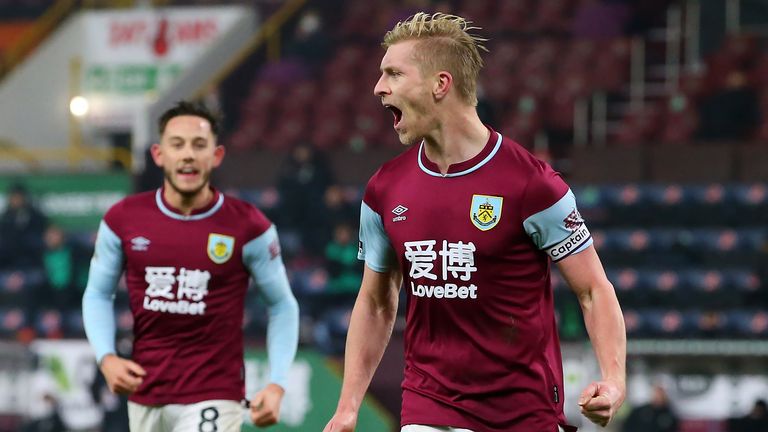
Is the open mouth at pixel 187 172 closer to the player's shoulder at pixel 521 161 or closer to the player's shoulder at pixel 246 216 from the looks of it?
the player's shoulder at pixel 246 216

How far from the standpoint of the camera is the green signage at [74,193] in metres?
17.3

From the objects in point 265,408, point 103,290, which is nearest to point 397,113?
point 265,408

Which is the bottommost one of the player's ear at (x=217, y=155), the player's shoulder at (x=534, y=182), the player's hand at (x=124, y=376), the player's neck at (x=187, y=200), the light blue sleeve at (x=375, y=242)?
the player's hand at (x=124, y=376)

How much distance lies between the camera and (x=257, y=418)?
6.00 m

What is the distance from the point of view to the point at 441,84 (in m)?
4.50

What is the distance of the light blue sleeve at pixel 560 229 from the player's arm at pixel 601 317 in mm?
27

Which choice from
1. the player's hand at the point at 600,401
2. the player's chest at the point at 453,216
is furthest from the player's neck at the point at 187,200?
the player's hand at the point at 600,401

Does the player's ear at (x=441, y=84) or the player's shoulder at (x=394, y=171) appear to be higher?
the player's ear at (x=441, y=84)

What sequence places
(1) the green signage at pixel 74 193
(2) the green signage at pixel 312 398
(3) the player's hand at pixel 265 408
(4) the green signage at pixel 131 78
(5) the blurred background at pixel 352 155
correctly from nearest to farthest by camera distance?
1. (3) the player's hand at pixel 265 408
2. (2) the green signage at pixel 312 398
3. (5) the blurred background at pixel 352 155
4. (1) the green signage at pixel 74 193
5. (4) the green signage at pixel 131 78

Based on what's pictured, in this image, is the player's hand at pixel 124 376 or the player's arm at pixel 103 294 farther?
the player's arm at pixel 103 294

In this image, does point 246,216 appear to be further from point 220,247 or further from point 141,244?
point 141,244

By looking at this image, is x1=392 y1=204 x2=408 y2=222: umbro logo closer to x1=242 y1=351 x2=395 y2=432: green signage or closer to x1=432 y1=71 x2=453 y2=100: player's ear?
x1=432 y1=71 x2=453 y2=100: player's ear

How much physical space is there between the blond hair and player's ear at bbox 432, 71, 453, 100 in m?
0.01

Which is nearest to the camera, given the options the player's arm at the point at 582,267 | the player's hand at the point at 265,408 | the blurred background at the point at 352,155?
the player's arm at the point at 582,267
